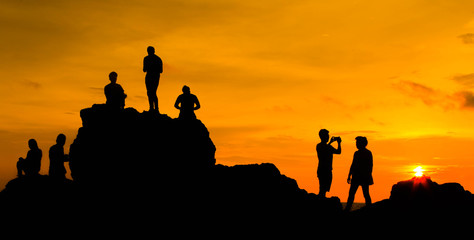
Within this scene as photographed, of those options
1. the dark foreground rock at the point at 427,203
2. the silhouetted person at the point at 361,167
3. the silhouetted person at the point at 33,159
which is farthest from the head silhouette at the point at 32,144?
the dark foreground rock at the point at 427,203

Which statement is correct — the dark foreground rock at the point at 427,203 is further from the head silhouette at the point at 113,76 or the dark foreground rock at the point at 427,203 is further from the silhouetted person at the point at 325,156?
the head silhouette at the point at 113,76

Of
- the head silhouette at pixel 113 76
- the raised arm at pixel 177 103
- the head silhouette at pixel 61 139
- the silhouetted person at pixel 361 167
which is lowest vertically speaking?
the silhouetted person at pixel 361 167

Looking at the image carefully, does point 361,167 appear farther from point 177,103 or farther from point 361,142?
point 177,103

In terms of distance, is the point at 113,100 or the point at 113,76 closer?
the point at 113,76

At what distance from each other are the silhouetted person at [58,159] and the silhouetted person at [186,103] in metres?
5.68

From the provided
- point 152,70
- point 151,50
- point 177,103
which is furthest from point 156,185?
point 151,50

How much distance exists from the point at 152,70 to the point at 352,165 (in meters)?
11.3

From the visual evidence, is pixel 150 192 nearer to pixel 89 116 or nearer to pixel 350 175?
pixel 89 116

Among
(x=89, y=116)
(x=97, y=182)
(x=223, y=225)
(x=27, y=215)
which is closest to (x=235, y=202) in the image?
(x=223, y=225)

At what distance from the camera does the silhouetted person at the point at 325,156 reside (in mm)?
20656

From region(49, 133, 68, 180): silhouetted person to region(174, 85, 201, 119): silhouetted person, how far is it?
5.68m

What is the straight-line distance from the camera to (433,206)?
19.0m

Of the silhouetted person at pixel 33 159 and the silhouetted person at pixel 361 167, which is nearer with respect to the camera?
the silhouetted person at pixel 361 167

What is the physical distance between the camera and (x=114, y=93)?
1057 inches
